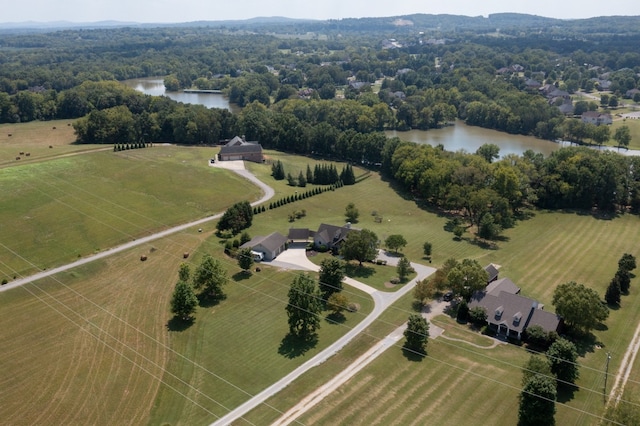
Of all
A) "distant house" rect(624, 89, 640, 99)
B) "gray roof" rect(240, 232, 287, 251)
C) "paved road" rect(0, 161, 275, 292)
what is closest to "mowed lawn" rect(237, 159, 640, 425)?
"gray roof" rect(240, 232, 287, 251)

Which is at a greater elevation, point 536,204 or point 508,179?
point 508,179

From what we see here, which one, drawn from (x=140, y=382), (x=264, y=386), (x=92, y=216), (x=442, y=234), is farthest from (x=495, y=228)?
(x=92, y=216)

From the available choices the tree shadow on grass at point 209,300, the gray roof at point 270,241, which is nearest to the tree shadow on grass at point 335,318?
the tree shadow on grass at point 209,300

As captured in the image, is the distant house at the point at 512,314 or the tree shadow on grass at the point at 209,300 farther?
the tree shadow on grass at the point at 209,300

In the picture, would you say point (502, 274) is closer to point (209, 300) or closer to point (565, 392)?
point (565, 392)

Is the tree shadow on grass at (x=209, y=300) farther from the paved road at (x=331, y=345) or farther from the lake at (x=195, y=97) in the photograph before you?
the lake at (x=195, y=97)

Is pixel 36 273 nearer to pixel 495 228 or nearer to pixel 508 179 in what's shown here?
pixel 495 228
